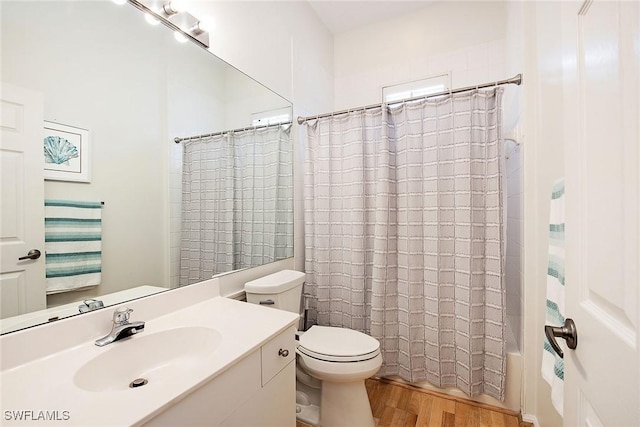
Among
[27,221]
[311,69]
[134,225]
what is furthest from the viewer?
[311,69]

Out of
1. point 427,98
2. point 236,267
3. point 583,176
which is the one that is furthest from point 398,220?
point 583,176

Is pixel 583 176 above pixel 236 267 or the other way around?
above

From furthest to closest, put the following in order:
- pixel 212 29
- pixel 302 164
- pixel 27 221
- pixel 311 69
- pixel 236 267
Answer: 1. pixel 311 69
2. pixel 302 164
3. pixel 236 267
4. pixel 212 29
5. pixel 27 221

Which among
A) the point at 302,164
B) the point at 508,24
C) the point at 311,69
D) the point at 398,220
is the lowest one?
the point at 398,220

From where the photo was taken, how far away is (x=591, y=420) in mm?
516

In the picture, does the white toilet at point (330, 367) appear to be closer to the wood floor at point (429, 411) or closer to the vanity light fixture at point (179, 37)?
the wood floor at point (429, 411)

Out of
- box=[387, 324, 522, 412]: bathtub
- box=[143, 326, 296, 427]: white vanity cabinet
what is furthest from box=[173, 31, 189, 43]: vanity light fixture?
box=[387, 324, 522, 412]: bathtub

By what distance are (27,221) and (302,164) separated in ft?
5.08

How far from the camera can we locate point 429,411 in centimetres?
153

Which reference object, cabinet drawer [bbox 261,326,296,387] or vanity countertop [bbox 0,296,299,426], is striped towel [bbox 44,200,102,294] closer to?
vanity countertop [bbox 0,296,299,426]

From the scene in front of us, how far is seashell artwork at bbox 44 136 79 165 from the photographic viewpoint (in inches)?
31.5

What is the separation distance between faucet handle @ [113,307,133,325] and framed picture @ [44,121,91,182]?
457mm

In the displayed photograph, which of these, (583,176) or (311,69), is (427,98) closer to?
(311,69)

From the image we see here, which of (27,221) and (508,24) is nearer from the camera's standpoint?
(27,221)
